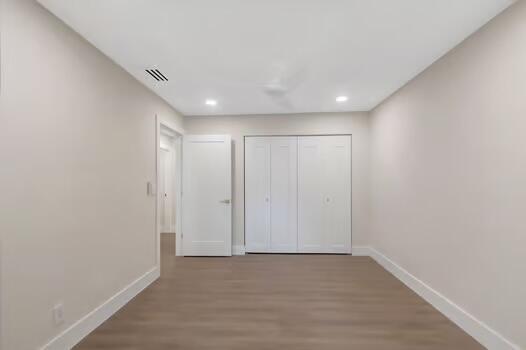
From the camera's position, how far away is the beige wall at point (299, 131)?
4641 millimetres

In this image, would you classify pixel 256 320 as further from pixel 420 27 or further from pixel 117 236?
pixel 420 27

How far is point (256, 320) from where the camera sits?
246 cm

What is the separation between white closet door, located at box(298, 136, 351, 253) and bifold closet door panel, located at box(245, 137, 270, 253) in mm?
590

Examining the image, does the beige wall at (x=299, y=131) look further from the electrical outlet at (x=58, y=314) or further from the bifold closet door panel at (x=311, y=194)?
the electrical outlet at (x=58, y=314)

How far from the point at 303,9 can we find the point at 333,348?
2540mm

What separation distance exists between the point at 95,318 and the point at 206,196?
2466mm

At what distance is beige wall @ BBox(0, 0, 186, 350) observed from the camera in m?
1.61

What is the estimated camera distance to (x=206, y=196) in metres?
4.58

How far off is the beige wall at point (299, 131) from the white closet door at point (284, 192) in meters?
0.27

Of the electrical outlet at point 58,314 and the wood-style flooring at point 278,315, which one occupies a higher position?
the electrical outlet at point 58,314

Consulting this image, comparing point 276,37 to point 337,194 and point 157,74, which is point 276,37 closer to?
point 157,74

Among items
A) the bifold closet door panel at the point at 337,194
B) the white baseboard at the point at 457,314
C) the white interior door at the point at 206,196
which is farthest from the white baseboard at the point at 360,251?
the white interior door at the point at 206,196

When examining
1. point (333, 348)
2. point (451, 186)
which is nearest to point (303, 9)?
point (451, 186)

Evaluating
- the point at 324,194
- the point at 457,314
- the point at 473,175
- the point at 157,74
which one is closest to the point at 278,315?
the point at 457,314
